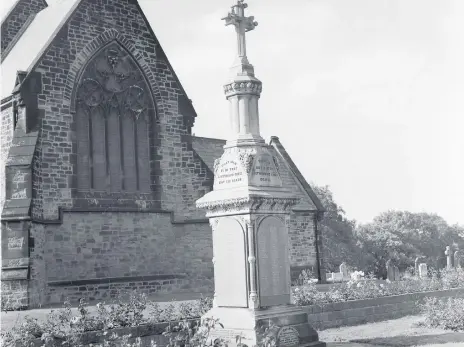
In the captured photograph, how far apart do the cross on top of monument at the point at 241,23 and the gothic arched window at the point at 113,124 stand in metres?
9.35

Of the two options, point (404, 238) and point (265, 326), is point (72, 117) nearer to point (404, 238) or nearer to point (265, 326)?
point (265, 326)

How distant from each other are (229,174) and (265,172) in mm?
641

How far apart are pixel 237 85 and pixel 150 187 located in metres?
10.3

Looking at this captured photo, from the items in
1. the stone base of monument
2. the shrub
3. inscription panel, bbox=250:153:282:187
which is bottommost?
the shrub

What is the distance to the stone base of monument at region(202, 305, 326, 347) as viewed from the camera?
388 inches

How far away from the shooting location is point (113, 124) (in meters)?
20.1

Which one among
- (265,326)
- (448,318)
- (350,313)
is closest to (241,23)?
(265,326)

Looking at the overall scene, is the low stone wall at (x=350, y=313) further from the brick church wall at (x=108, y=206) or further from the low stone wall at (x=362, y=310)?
the brick church wall at (x=108, y=206)

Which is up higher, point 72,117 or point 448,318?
point 72,117

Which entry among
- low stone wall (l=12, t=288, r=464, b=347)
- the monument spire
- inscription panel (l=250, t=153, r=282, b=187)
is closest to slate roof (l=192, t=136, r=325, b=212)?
low stone wall (l=12, t=288, r=464, b=347)

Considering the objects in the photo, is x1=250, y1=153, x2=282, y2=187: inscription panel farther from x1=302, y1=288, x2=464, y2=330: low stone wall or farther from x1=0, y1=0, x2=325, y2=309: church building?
x1=0, y1=0, x2=325, y2=309: church building

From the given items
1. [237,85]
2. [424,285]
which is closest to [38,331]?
[237,85]

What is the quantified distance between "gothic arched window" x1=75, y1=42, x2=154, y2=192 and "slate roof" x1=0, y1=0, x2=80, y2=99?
1645 millimetres

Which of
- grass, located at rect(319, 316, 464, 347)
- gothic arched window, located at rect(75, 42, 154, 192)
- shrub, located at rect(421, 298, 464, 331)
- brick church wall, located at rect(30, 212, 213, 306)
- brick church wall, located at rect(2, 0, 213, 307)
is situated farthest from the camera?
gothic arched window, located at rect(75, 42, 154, 192)
